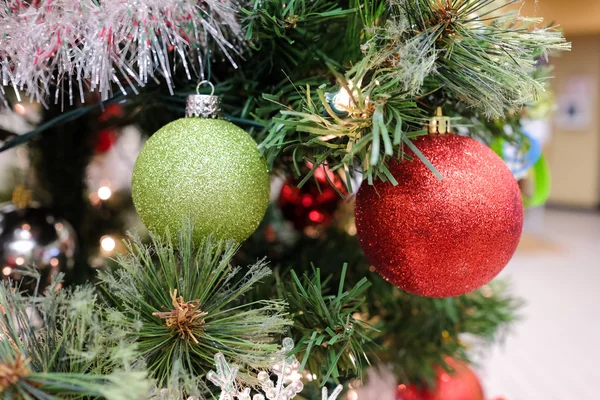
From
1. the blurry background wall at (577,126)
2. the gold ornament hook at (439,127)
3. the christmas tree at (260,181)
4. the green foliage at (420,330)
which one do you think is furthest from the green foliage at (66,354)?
the blurry background wall at (577,126)

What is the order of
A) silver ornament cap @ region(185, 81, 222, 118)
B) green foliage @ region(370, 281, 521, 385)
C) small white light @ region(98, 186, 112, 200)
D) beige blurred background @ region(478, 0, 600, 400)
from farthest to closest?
beige blurred background @ region(478, 0, 600, 400)
small white light @ region(98, 186, 112, 200)
green foliage @ region(370, 281, 521, 385)
silver ornament cap @ region(185, 81, 222, 118)

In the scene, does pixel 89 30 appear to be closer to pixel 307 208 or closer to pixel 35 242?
pixel 35 242

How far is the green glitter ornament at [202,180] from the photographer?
0.31 metres

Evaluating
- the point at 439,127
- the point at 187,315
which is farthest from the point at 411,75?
the point at 187,315

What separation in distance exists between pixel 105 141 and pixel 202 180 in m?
0.47

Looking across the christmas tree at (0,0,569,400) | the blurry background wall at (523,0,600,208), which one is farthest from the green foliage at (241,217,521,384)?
the blurry background wall at (523,0,600,208)

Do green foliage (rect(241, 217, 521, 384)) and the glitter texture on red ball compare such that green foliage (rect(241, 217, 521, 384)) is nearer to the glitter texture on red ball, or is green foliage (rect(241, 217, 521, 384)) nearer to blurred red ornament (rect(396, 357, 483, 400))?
blurred red ornament (rect(396, 357, 483, 400))

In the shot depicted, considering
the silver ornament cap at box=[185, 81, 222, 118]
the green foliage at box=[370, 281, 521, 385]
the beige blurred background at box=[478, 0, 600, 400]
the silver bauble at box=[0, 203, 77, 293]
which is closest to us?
the silver ornament cap at box=[185, 81, 222, 118]

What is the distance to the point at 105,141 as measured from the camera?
712mm

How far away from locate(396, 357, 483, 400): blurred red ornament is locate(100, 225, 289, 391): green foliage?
388 mm

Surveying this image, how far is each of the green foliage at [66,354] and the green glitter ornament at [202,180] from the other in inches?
2.8

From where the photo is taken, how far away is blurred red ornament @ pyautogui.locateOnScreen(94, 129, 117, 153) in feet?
2.25

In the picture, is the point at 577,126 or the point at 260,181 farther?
the point at 577,126

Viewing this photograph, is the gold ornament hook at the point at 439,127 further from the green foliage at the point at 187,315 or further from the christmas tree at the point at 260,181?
the green foliage at the point at 187,315
